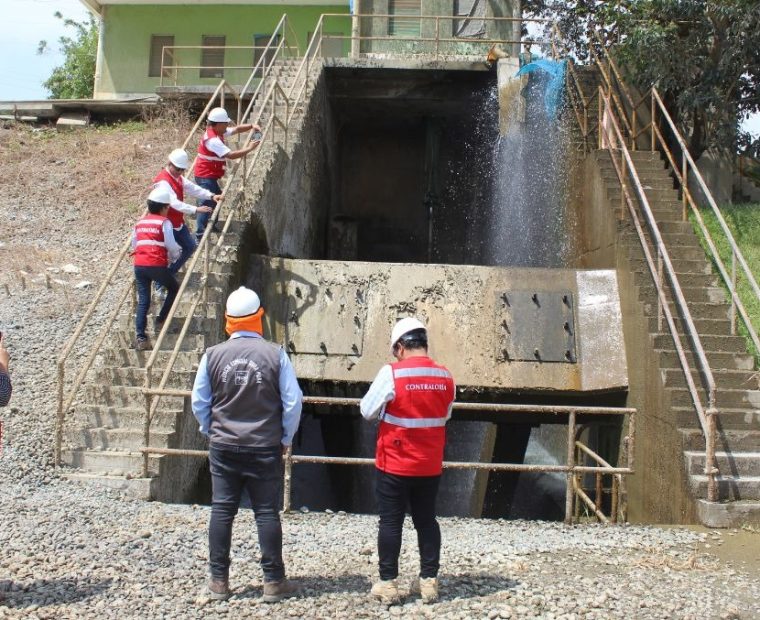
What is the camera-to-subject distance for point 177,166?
9016 millimetres

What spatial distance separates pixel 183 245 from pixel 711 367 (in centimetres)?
578

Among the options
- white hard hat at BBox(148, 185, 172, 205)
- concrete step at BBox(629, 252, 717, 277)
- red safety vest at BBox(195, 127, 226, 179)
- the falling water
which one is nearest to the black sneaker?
white hard hat at BBox(148, 185, 172, 205)

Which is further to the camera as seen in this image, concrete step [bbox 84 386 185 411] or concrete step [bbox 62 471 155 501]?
concrete step [bbox 84 386 185 411]

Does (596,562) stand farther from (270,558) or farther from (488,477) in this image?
(488,477)

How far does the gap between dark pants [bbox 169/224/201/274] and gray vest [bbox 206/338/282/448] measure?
4522 mm

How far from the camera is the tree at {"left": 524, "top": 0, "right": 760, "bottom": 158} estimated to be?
1328 cm

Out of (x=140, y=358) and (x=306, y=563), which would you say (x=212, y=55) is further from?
(x=306, y=563)

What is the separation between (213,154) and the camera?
33.2 feet

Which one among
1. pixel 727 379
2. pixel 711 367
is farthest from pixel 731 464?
pixel 711 367

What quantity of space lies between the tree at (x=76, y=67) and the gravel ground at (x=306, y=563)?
27791mm

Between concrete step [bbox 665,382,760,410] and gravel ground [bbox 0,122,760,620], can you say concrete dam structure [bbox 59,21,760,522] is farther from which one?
gravel ground [bbox 0,122,760,620]

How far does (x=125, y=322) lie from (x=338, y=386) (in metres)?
2.89

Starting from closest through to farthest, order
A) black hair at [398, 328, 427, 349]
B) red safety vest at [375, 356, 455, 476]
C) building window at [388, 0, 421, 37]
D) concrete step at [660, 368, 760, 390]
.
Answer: red safety vest at [375, 356, 455, 476]
black hair at [398, 328, 427, 349]
concrete step at [660, 368, 760, 390]
building window at [388, 0, 421, 37]

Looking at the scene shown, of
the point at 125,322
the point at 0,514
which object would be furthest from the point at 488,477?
the point at 0,514
